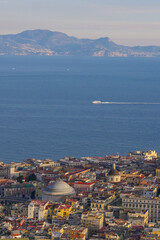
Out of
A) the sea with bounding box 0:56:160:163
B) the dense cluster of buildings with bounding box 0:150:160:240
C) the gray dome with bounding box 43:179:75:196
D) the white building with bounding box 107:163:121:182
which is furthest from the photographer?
the sea with bounding box 0:56:160:163

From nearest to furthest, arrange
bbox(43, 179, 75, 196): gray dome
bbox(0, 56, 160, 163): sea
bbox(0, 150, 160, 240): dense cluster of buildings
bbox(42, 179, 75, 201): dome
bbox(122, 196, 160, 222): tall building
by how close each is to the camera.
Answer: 1. bbox(0, 150, 160, 240): dense cluster of buildings
2. bbox(122, 196, 160, 222): tall building
3. bbox(42, 179, 75, 201): dome
4. bbox(43, 179, 75, 196): gray dome
5. bbox(0, 56, 160, 163): sea

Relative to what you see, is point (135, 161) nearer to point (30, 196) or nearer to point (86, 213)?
point (30, 196)

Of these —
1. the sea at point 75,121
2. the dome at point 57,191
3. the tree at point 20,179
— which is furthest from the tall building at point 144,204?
the sea at point 75,121

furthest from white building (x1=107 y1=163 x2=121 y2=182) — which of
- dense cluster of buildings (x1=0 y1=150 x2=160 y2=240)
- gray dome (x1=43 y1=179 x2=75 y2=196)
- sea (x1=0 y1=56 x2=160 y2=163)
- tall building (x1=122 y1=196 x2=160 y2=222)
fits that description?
sea (x1=0 y1=56 x2=160 y2=163)

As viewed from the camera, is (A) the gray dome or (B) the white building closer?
(A) the gray dome

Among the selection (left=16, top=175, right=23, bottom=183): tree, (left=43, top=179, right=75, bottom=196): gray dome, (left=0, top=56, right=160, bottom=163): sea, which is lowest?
(left=16, top=175, right=23, bottom=183): tree

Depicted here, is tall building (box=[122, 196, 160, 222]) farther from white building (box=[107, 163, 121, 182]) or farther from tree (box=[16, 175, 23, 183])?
tree (box=[16, 175, 23, 183])

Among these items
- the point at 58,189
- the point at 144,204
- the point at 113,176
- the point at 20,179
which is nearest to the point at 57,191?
the point at 58,189

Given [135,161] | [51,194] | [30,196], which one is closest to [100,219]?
[51,194]

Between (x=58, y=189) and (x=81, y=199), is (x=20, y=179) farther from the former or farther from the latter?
(x=81, y=199)

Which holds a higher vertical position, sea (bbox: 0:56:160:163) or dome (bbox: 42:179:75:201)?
sea (bbox: 0:56:160:163)
